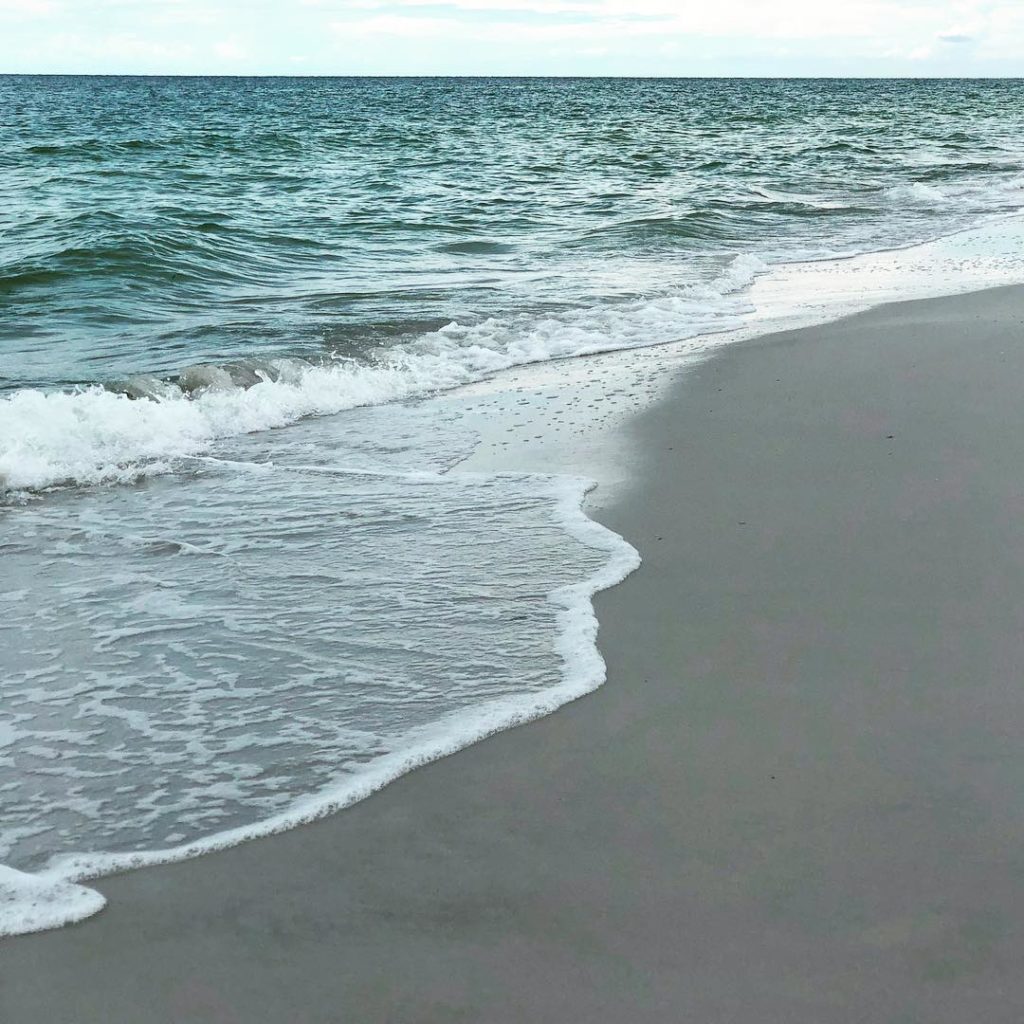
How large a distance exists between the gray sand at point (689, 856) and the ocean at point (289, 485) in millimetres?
142

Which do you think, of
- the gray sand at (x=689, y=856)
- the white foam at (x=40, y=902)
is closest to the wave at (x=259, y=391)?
the gray sand at (x=689, y=856)

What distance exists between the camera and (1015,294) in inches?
301

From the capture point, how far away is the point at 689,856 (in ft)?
7.04

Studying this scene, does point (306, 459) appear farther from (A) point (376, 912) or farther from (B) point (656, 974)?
(B) point (656, 974)

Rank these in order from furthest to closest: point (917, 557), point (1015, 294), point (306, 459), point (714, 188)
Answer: point (714, 188)
point (1015, 294)
point (306, 459)
point (917, 557)

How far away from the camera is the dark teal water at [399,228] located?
792 cm

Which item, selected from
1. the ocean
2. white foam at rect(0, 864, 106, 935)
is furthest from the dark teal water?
white foam at rect(0, 864, 106, 935)

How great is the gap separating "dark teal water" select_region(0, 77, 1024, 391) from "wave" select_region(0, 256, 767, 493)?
0.10 metres


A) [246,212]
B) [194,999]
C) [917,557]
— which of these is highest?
[246,212]

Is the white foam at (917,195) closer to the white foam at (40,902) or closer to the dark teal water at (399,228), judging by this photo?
the dark teal water at (399,228)

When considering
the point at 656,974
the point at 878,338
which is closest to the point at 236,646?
the point at 656,974

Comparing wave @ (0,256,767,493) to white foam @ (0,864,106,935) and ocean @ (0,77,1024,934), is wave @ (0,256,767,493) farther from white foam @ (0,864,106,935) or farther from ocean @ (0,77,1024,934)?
white foam @ (0,864,106,935)

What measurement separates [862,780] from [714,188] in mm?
15832

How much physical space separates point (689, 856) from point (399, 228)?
11.9 metres
